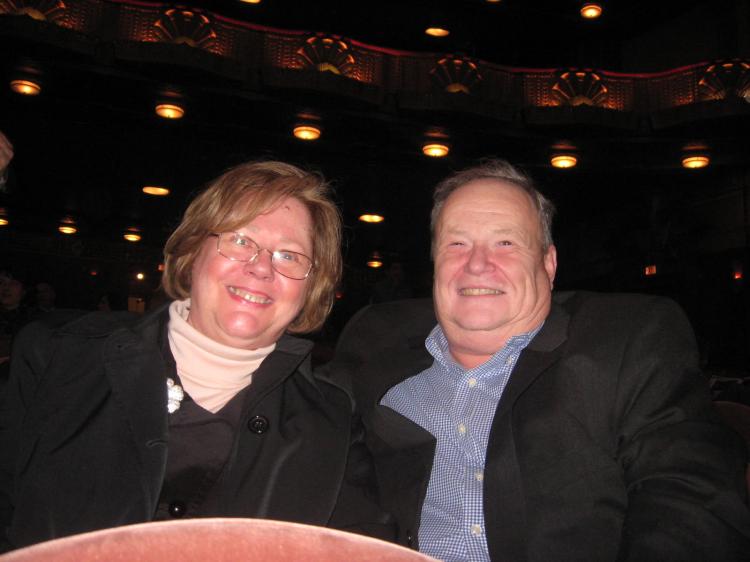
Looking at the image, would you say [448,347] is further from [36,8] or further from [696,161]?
[696,161]

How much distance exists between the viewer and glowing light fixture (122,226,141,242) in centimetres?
1303

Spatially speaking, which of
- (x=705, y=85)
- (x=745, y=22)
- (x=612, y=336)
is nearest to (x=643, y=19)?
(x=745, y=22)

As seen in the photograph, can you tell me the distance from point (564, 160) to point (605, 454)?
7.51 m

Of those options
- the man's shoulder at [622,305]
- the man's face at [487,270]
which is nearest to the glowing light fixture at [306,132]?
the man's face at [487,270]

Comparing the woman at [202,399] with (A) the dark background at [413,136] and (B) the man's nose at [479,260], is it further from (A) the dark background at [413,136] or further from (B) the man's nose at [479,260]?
(A) the dark background at [413,136]

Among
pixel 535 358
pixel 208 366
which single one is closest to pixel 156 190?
pixel 208 366

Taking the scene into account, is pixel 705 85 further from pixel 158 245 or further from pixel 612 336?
pixel 158 245

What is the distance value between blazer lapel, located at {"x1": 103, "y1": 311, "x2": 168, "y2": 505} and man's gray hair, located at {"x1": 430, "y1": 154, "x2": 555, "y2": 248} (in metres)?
1.01

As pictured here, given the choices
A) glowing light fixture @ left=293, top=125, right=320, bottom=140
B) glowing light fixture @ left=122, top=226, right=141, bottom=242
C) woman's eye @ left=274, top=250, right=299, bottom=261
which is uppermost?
glowing light fixture @ left=293, top=125, right=320, bottom=140

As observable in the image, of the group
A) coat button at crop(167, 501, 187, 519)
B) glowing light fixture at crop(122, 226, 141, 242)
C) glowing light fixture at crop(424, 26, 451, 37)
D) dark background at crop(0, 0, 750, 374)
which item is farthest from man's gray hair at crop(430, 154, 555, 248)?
glowing light fixture at crop(122, 226, 141, 242)

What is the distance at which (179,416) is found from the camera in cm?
163

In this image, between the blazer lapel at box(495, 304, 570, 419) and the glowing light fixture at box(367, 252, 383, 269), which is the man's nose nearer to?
the blazer lapel at box(495, 304, 570, 419)

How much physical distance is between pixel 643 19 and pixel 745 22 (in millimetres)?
1930

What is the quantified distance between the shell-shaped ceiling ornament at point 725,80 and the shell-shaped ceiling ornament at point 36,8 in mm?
8678
